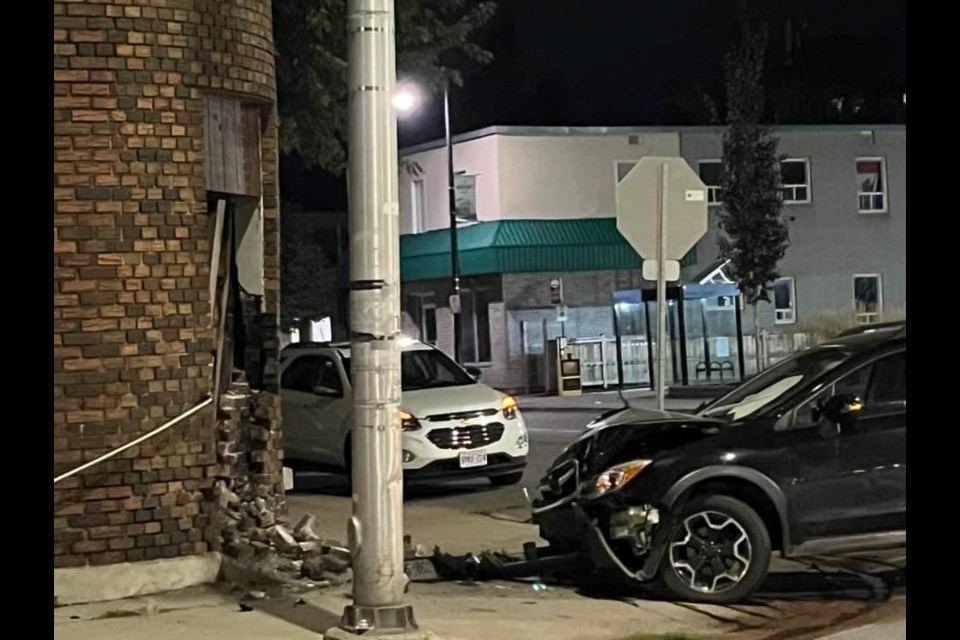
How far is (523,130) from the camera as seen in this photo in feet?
108

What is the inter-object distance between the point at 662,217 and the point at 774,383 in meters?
1.63

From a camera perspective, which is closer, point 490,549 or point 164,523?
point 164,523

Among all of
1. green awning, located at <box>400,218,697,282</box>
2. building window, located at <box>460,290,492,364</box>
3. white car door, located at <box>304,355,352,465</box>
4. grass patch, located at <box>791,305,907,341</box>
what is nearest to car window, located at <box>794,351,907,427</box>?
white car door, located at <box>304,355,352,465</box>

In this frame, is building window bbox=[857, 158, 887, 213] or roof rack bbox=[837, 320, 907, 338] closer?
roof rack bbox=[837, 320, 907, 338]

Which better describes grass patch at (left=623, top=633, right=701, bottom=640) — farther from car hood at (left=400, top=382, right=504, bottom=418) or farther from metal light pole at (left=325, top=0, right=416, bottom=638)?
car hood at (left=400, top=382, right=504, bottom=418)

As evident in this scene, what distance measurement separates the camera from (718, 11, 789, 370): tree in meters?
31.2

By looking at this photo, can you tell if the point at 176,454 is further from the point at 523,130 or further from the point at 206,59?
the point at 523,130

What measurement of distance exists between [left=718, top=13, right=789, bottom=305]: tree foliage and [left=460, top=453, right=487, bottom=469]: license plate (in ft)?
63.5

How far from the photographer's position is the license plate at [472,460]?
42.8 ft

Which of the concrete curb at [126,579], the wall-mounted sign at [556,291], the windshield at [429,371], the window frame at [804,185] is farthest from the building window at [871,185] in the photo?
the concrete curb at [126,579]

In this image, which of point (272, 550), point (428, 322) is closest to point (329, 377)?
point (272, 550)

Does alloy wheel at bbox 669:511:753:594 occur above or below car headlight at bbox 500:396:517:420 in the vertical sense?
below
